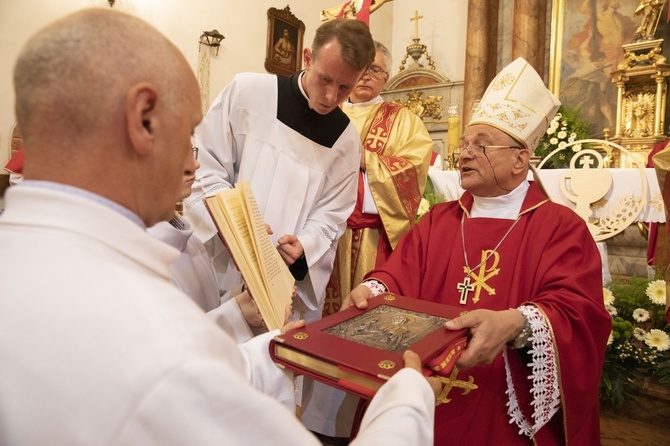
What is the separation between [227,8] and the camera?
8.39 meters

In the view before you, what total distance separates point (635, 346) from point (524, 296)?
73.1 inches

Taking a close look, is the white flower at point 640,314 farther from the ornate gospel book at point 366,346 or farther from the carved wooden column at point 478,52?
the carved wooden column at point 478,52

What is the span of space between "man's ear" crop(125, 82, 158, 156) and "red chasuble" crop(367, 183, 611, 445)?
1249 millimetres

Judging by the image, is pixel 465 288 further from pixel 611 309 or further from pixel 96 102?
pixel 96 102

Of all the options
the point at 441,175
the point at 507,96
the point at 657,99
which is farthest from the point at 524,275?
the point at 657,99

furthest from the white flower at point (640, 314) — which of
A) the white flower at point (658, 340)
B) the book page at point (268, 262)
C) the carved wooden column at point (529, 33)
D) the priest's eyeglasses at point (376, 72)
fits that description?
the carved wooden column at point (529, 33)

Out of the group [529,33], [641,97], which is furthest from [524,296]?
[529,33]

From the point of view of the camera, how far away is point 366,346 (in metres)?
1.31

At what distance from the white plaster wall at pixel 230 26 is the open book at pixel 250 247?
3.47 meters

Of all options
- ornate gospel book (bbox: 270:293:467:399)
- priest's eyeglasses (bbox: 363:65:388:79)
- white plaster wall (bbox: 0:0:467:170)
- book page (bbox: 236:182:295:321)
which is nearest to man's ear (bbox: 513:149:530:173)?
ornate gospel book (bbox: 270:293:467:399)

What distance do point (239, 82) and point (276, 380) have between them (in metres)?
1.73

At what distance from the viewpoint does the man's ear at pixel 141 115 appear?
0.75 metres

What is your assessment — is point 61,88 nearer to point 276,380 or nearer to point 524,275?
point 276,380

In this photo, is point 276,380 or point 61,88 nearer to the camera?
point 61,88
